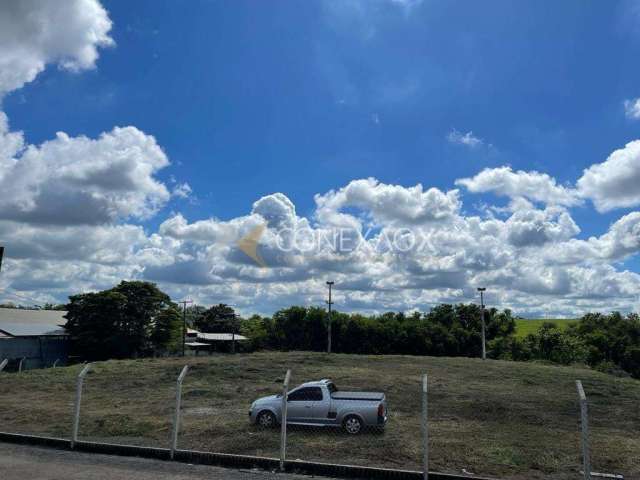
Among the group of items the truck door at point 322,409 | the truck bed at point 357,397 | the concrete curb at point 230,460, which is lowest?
the concrete curb at point 230,460

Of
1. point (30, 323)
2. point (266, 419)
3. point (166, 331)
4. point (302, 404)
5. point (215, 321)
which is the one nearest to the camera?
point (302, 404)

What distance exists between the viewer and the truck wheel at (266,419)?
47.5 feet

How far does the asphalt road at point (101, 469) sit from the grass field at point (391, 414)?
4.27 feet

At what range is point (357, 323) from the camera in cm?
6781

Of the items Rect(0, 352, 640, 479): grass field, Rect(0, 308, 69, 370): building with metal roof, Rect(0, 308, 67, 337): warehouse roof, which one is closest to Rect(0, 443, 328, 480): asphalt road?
Rect(0, 352, 640, 479): grass field

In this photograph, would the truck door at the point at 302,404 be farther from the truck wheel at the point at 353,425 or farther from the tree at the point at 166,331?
the tree at the point at 166,331

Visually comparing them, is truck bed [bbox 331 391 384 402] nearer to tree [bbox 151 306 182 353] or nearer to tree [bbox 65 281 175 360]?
tree [bbox 65 281 175 360]

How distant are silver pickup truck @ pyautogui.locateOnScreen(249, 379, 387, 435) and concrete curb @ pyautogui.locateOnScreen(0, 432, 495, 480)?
3562 mm

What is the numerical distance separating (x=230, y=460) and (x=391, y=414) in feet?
25.3

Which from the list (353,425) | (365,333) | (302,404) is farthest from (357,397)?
(365,333)

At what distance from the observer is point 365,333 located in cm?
6681

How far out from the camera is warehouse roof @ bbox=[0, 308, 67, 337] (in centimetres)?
5338

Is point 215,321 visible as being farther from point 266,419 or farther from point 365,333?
point 266,419

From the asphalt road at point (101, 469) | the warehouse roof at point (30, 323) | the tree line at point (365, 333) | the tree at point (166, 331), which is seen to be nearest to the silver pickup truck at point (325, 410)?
the asphalt road at point (101, 469)
